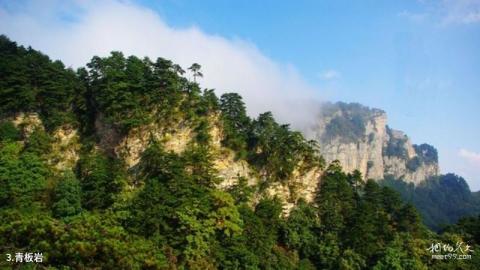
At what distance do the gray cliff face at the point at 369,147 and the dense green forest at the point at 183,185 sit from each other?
347 feet

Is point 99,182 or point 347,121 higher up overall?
point 347,121

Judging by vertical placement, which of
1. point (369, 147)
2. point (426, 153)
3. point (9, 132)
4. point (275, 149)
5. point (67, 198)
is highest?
point (426, 153)

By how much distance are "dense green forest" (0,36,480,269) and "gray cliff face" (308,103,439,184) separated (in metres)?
106

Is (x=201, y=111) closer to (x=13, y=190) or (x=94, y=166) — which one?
(x=94, y=166)

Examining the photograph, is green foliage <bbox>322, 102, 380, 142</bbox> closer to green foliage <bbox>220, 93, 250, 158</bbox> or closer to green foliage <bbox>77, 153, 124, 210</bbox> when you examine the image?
green foliage <bbox>220, 93, 250, 158</bbox>

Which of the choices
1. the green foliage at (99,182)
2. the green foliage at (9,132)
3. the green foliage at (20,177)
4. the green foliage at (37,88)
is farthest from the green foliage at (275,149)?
the green foliage at (9,132)

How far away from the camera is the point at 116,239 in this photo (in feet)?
87.9

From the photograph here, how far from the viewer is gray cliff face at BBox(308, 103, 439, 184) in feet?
513

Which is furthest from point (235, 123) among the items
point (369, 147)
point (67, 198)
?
point (369, 147)

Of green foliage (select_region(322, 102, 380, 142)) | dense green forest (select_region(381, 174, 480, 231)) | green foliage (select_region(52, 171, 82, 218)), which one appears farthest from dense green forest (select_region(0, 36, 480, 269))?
green foliage (select_region(322, 102, 380, 142))

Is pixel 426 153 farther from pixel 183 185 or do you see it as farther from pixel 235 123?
pixel 183 185

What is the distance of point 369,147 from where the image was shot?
530 feet

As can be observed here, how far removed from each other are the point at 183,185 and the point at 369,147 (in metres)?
132

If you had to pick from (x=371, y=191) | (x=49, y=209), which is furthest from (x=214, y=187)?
(x=371, y=191)
